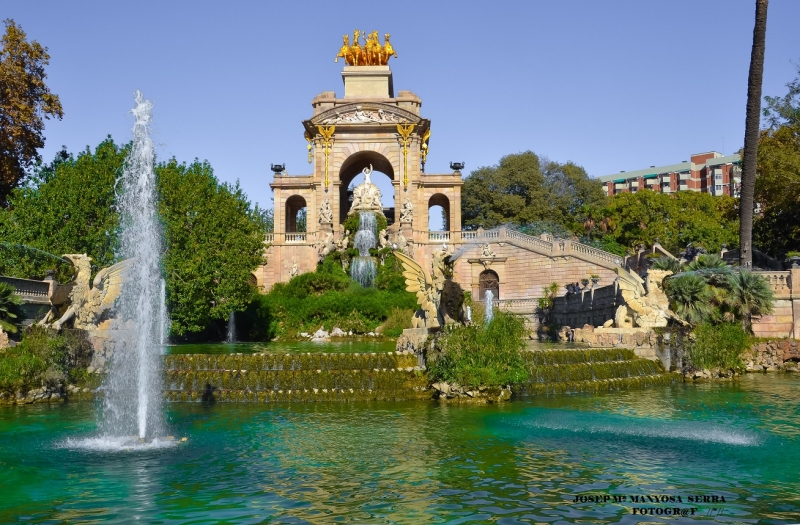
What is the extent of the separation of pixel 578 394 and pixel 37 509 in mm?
12402

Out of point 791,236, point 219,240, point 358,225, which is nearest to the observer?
point 219,240

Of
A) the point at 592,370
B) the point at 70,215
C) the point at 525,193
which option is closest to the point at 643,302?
the point at 592,370

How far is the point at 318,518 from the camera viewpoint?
7594mm

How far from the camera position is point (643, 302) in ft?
71.8

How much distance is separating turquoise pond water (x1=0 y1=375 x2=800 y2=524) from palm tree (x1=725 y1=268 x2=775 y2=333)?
23.9 ft

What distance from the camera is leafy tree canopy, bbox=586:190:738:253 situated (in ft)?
175

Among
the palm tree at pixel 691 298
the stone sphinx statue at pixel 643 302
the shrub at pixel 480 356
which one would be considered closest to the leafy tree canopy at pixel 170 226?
the shrub at pixel 480 356

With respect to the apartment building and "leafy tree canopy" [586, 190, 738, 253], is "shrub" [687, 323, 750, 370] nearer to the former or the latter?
"leafy tree canopy" [586, 190, 738, 253]

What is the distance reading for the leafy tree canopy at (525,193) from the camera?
2462 inches

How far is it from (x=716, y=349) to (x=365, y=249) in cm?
2688

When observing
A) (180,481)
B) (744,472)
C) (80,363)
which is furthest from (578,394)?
(80,363)

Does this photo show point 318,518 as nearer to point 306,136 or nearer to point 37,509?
point 37,509

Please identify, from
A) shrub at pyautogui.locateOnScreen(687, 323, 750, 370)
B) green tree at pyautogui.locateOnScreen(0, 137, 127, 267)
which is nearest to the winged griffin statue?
green tree at pyautogui.locateOnScreen(0, 137, 127, 267)

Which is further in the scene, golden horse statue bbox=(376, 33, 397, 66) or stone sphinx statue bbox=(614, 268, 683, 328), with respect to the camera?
golden horse statue bbox=(376, 33, 397, 66)
